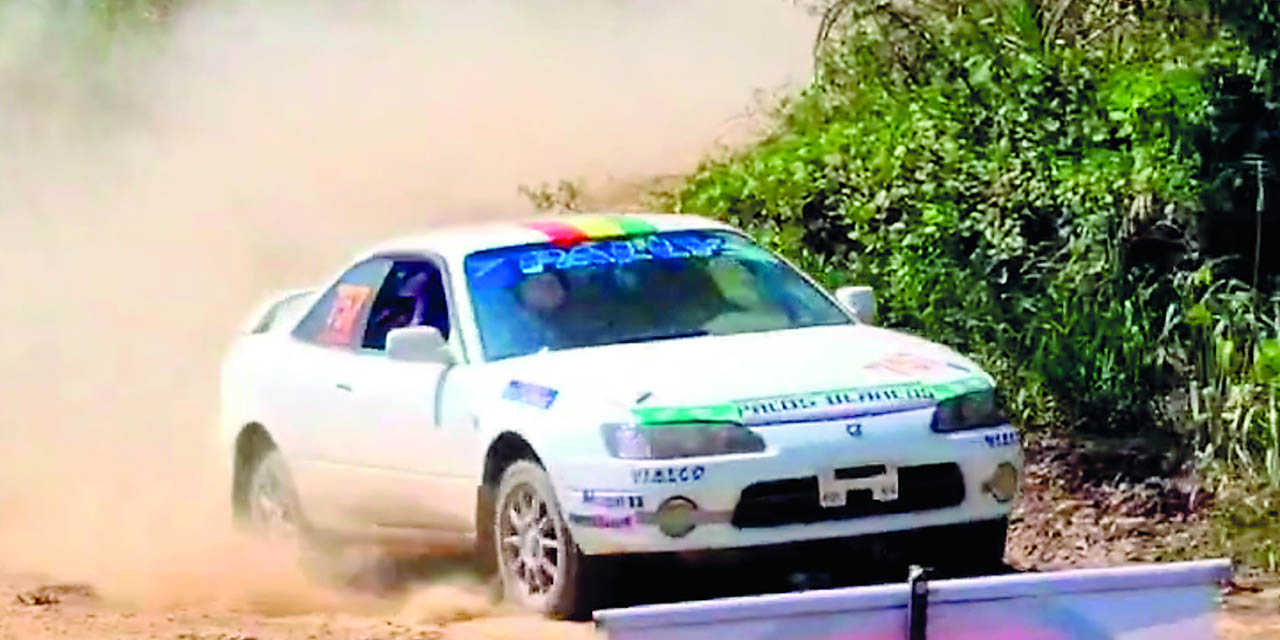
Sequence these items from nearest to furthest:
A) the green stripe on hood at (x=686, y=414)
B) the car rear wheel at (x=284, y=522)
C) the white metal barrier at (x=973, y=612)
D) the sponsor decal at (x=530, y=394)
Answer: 1. the white metal barrier at (x=973, y=612)
2. the green stripe on hood at (x=686, y=414)
3. the sponsor decal at (x=530, y=394)
4. the car rear wheel at (x=284, y=522)

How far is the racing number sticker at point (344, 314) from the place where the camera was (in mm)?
9969

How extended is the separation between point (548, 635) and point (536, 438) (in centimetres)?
70

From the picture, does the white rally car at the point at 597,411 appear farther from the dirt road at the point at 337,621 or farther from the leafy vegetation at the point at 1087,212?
the leafy vegetation at the point at 1087,212

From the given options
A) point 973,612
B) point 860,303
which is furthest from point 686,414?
point 973,612

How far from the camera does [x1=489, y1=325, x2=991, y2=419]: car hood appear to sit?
819 centimetres

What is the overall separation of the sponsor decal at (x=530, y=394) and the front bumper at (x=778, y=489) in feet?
1.02

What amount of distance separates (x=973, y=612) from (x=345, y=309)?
18.3ft

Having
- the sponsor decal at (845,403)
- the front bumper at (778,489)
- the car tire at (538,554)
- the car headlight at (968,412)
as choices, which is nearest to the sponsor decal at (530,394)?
the car tire at (538,554)

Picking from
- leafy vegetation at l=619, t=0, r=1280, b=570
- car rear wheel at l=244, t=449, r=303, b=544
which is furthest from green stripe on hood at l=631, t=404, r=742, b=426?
car rear wheel at l=244, t=449, r=303, b=544

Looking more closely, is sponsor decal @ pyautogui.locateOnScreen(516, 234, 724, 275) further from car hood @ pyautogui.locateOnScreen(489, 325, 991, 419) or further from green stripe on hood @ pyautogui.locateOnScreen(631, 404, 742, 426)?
green stripe on hood @ pyautogui.locateOnScreen(631, 404, 742, 426)

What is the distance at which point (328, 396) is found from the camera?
31.7 feet

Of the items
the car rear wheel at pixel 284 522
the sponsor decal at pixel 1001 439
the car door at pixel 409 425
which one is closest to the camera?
the sponsor decal at pixel 1001 439

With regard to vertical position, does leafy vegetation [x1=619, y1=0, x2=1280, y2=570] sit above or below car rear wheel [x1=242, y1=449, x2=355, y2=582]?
above

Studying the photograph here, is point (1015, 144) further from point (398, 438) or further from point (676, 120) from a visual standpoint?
point (676, 120)
